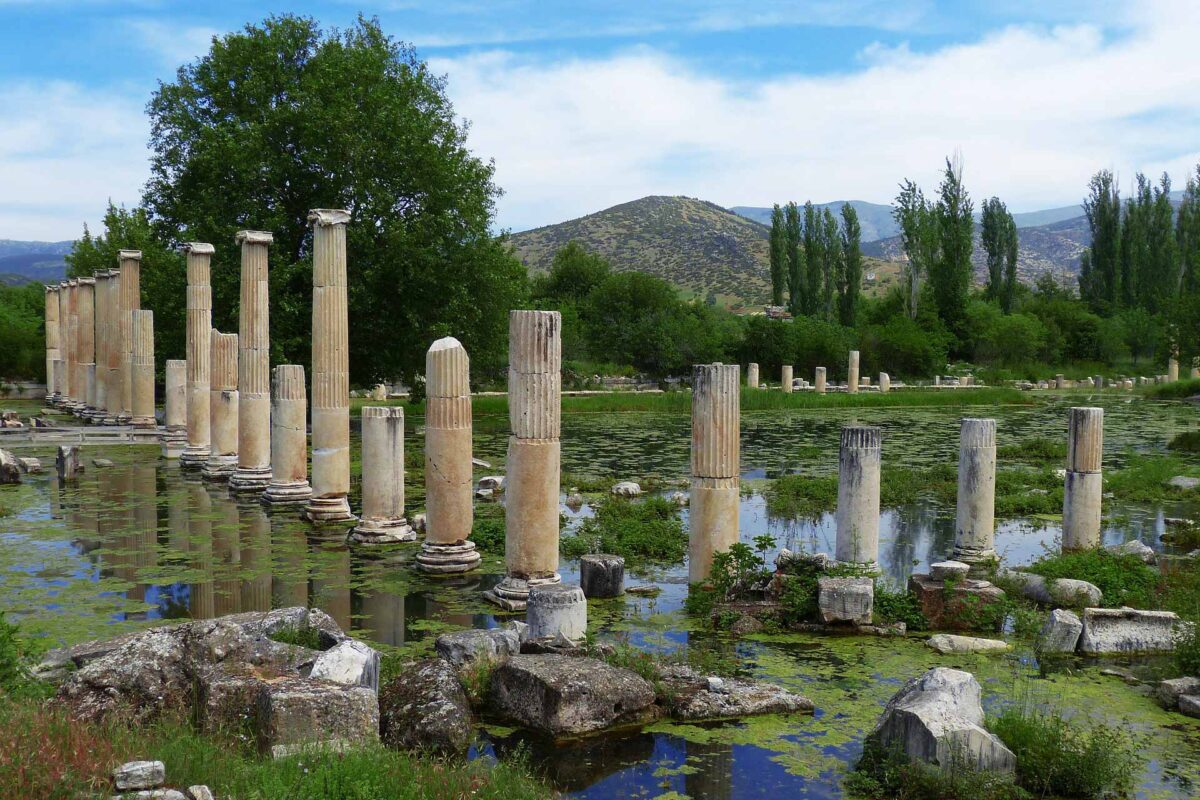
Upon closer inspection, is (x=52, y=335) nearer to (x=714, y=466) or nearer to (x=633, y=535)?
(x=633, y=535)

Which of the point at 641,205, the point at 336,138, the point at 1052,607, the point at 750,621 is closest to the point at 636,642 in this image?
the point at 750,621

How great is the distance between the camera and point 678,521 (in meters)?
17.3

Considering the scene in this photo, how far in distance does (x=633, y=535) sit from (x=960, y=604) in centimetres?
555

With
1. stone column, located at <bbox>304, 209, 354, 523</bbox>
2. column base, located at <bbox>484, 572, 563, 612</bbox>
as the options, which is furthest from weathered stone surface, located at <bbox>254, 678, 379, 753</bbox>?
stone column, located at <bbox>304, 209, 354, 523</bbox>

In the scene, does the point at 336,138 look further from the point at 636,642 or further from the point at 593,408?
the point at 636,642

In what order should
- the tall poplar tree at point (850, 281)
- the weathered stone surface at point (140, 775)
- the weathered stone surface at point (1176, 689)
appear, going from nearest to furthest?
the weathered stone surface at point (140, 775)
the weathered stone surface at point (1176, 689)
the tall poplar tree at point (850, 281)

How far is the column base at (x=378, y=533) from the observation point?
51.1ft

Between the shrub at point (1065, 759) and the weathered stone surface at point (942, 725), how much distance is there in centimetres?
15

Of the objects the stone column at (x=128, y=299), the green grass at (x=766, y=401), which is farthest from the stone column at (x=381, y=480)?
the green grass at (x=766, y=401)

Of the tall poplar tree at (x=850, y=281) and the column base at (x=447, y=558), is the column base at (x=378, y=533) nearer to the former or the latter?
the column base at (x=447, y=558)

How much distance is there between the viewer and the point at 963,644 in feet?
35.0

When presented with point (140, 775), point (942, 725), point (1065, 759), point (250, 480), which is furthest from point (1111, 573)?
point (250, 480)

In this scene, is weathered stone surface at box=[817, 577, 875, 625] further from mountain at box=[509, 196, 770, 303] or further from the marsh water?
mountain at box=[509, 196, 770, 303]

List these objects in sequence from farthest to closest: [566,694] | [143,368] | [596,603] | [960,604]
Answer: [143,368], [596,603], [960,604], [566,694]
